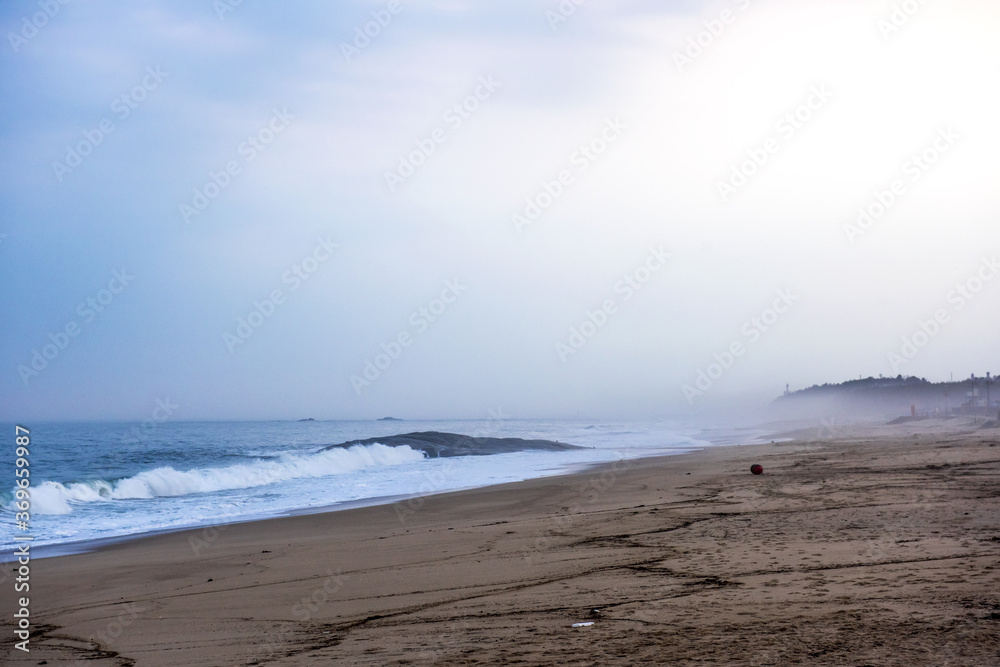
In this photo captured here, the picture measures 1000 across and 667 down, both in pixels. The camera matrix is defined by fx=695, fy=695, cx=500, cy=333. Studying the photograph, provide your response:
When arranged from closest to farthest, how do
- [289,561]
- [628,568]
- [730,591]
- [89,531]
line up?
[730,591] < [628,568] < [289,561] < [89,531]

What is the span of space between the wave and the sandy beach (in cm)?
810

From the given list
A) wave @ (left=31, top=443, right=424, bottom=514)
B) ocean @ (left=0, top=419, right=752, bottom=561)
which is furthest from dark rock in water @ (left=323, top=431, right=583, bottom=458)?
wave @ (left=31, top=443, right=424, bottom=514)

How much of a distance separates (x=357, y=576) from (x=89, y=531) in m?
9.22

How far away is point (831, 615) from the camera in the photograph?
5.16 metres

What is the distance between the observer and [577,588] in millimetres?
6777

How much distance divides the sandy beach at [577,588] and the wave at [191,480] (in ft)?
26.6

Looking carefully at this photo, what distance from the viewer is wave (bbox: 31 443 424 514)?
62.5ft

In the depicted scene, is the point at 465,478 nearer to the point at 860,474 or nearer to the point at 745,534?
the point at 860,474

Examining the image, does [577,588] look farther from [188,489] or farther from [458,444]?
[458,444]

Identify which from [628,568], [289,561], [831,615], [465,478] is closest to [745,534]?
[628,568]

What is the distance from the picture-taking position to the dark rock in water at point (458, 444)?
1767 inches

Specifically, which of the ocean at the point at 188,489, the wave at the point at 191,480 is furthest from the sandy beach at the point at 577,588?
the wave at the point at 191,480

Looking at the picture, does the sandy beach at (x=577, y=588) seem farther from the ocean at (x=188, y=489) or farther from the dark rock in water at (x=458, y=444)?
the dark rock in water at (x=458, y=444)

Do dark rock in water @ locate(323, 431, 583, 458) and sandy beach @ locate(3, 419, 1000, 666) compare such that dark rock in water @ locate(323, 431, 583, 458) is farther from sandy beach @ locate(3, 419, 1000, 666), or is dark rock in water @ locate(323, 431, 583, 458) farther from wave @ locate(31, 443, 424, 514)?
sandy beach @ locate(3, 419, 1000, 666)
